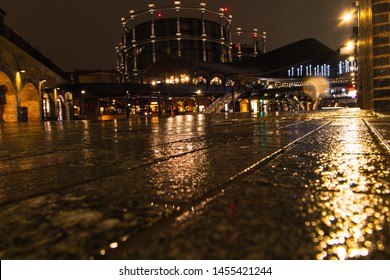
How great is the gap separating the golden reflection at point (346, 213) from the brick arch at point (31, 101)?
28.0 metres

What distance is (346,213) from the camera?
86 cm

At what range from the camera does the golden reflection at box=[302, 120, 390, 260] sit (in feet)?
2.19

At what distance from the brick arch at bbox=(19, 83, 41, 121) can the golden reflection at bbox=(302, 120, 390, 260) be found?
28.0 m

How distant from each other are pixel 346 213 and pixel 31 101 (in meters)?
29.4

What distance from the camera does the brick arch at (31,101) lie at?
26023 millimetres

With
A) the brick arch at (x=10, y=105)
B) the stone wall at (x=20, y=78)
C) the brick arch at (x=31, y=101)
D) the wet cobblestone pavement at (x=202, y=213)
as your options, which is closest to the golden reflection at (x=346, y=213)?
the wet cobblestone pavement at (x=202, y=213)

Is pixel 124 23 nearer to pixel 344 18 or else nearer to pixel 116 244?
pixel 344 18

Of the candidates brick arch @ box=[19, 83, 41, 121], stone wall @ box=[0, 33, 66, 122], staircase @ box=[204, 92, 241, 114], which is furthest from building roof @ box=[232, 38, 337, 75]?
brick arch @ box=[19, 83, 41, 121]

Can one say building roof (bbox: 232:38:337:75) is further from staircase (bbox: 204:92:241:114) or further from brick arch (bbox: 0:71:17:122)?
brick arch (bbox: 0:71:17:122)

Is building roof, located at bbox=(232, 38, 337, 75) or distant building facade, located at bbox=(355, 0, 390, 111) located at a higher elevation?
building roof, located at bbox=(232, 38, 337, 75)

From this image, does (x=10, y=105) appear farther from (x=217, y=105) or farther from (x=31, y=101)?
(x=217, y=105)

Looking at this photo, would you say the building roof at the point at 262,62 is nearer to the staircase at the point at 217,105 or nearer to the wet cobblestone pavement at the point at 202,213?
the staircase at the point at 217,105

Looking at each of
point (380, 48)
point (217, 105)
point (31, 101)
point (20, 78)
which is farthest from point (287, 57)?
point (380, 48)
